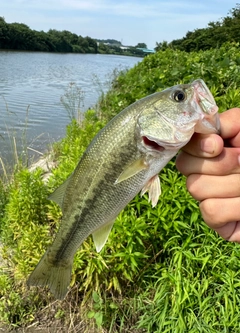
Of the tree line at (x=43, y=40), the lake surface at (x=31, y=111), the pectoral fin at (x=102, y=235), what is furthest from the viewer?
the tree line at (x=43, y=40)

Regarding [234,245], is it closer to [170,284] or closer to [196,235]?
[196,235]

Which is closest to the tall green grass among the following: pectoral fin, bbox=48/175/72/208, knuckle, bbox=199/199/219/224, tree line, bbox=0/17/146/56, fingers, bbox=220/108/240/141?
pectoral fin, bbox=48/175/72/208

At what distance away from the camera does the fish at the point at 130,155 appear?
1702 mm

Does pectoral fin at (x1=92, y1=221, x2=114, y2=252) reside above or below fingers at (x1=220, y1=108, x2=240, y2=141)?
below

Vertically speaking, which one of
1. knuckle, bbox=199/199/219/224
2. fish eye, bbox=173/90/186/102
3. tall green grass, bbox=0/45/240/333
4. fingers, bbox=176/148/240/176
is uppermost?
fish eye, bbox=173/90/186/102

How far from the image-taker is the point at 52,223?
4.20m

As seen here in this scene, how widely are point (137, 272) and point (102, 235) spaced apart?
59.4 inches

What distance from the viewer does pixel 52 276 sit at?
2574 mm

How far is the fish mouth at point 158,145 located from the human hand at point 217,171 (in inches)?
2.2

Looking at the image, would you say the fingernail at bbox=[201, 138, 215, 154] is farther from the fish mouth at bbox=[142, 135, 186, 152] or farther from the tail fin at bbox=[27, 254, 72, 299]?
the tail fin at bbox=[27, 254, 72, 299]

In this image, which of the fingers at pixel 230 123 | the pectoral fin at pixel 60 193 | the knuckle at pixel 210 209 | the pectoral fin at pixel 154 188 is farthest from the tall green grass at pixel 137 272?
the fingers at pixel 230 123

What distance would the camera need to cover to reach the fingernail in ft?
5.30

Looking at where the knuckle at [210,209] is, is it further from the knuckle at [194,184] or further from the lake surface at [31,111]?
the lake surface at [31,111]

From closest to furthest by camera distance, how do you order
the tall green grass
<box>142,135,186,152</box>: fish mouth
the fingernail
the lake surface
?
the fingernail, <box>142,135,186,152</box>: fish mouth, the tall green grass, the lake surface
